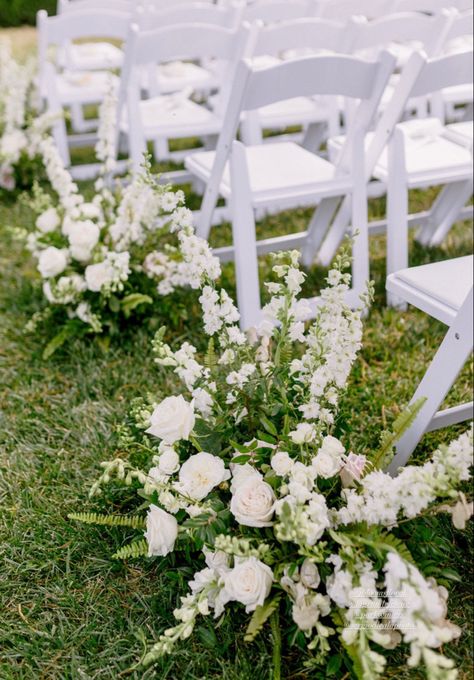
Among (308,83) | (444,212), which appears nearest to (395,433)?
(308,83)

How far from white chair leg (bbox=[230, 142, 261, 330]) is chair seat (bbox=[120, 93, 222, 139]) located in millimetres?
1140

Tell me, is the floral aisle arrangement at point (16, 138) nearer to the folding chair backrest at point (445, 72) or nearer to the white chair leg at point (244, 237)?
the white chair leg at point (244, 237)

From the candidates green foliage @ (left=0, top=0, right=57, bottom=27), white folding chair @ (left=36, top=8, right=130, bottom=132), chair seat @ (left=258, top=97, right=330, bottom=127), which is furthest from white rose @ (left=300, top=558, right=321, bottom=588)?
green foliage @ (left=0, top=0, right=57, bottom=27)

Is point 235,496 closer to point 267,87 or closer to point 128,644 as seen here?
point 128,644

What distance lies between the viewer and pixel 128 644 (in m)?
1.88

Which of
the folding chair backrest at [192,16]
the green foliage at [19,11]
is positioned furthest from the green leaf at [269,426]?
the green foliage at [19,11]

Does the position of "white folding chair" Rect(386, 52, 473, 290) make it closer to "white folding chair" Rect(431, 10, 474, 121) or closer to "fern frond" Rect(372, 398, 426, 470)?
"white folding chair" Rect(431, 10, 474, 121)

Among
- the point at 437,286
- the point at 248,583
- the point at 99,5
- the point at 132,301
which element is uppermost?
the point at 99,5

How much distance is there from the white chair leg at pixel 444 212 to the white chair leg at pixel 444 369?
1.85 m

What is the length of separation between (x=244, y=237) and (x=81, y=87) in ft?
8.94

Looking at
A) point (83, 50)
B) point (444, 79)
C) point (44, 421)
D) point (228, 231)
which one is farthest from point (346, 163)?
point (83, 50)

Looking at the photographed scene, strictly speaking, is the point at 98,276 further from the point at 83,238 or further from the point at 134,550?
the point at 134,550

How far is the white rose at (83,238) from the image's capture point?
3025 millimetres

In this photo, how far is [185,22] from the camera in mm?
3906
